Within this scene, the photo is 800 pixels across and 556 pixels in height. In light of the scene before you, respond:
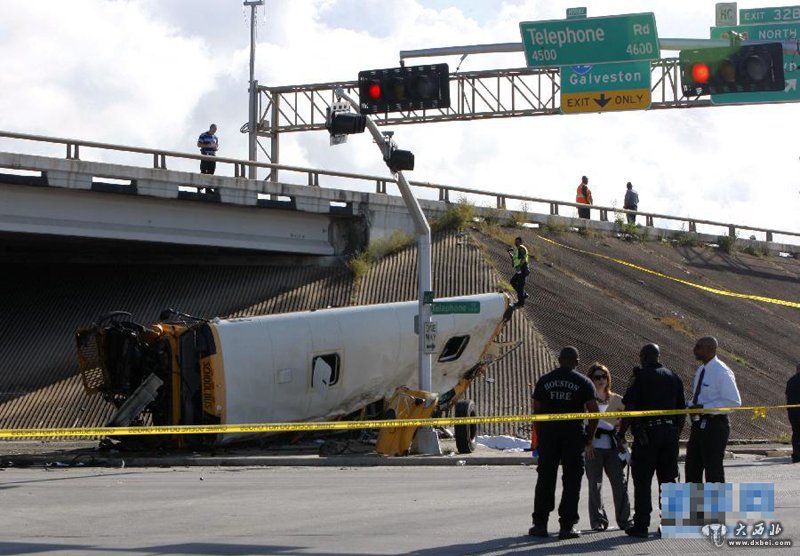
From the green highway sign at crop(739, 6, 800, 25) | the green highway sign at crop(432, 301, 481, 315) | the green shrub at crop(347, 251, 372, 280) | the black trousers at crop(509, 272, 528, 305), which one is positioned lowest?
the green highway sign at crop(432, 301, 481, 315)

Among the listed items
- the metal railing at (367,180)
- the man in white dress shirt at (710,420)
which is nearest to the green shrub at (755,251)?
the metal railing at (367,180)

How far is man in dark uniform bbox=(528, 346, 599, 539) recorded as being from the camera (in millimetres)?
11625

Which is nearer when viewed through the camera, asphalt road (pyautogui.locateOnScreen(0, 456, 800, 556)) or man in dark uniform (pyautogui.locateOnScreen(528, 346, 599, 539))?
asphalt road (pyautogui.locateOnScreen(0, 456, 800, 556))

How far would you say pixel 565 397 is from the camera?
11688 mm

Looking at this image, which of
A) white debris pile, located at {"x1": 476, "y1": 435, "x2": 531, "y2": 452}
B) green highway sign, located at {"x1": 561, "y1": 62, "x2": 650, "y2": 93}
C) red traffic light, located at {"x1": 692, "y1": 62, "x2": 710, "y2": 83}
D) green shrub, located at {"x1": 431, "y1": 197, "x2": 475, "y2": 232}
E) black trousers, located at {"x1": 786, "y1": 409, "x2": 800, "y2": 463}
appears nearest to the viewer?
black trousers, located at {"x1": 786, "y1": 409, "x2": 800, "y2": 463}

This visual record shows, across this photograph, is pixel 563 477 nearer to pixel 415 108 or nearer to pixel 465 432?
pixel 465 432

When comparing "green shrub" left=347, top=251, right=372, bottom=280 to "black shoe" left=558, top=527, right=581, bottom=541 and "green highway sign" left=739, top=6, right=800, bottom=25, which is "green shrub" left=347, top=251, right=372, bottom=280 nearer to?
"green highway sign" left=739, top=6, right=800, bottom=25

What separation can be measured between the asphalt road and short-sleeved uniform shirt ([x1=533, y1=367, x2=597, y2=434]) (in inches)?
39.4

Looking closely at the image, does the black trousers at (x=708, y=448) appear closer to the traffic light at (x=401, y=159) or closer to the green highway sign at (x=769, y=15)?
the traffic light at (x=401, y=159)

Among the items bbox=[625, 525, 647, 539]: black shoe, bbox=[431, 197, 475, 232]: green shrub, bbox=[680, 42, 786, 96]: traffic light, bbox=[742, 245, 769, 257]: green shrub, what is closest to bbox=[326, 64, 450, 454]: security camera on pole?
bbox=[680, 42, 786, 96]: traffic light

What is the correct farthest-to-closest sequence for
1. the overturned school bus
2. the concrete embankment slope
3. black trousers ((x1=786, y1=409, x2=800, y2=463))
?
the concrete embankment slope → the overturned school bus → black trousers ((x1=786, y1=409, x2=800, y2=463))

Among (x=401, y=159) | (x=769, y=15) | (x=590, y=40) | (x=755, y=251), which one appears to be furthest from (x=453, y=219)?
(x=401, y=159)

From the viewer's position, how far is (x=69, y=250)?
3406 centimetres

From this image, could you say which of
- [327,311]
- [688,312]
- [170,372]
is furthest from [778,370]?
[170,372]
